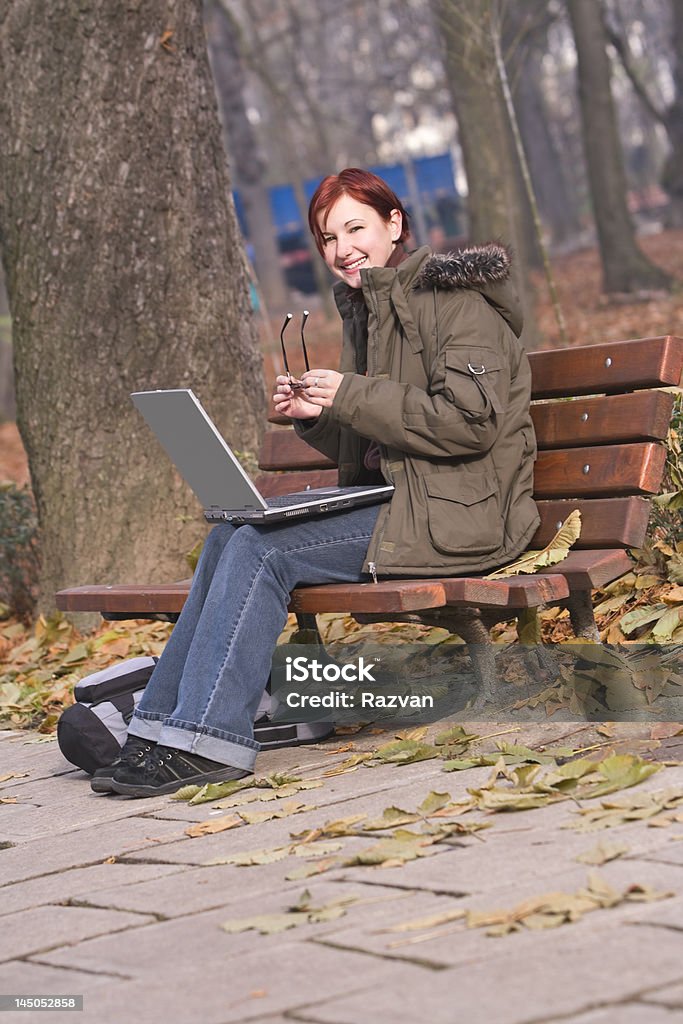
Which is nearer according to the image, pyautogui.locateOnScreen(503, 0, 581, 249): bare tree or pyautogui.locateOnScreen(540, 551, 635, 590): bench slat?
pyautogui.locateOnScreen(540, 551, 635, 590): bench slat

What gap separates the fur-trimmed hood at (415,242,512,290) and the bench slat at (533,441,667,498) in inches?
23.3

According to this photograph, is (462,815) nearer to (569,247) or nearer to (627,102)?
(569,247)

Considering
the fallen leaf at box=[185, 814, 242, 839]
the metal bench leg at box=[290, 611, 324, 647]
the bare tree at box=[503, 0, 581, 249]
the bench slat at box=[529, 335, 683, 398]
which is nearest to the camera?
the fallen leaf at box=[185, 814, 242, 839]

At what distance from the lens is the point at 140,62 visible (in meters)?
6.75

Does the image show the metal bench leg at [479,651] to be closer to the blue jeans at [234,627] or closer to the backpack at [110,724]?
the blue jeans at [234,627]

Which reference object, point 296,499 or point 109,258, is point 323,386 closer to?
point 296,499

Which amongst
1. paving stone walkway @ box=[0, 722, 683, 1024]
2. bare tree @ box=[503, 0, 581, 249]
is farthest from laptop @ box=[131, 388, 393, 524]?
bare tree @ box=[503, 0, 581, 249]

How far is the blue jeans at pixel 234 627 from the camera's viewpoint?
423 centimetres

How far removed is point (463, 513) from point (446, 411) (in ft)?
0.96

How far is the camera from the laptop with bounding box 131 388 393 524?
4.35m

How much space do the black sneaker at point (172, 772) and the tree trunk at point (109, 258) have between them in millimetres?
2543

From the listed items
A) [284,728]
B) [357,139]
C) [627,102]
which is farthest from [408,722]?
[627,102]

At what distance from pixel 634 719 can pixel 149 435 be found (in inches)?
126

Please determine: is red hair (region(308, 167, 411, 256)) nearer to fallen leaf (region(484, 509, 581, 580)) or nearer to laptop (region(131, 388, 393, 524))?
laptop (region(131, 388, 393, 524))
